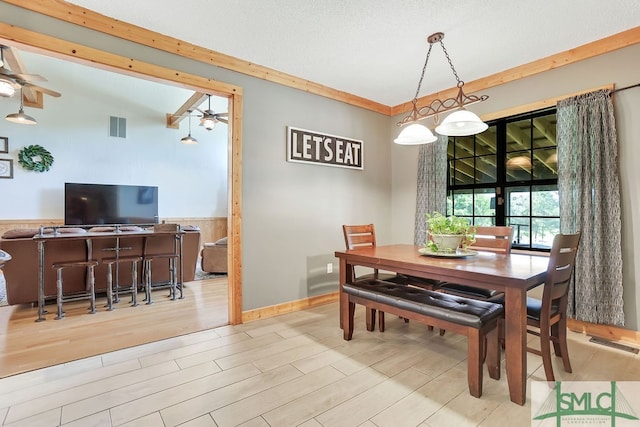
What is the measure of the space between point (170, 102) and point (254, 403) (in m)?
7.00

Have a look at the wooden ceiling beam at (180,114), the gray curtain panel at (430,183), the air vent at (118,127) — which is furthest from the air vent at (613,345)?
the air vent at (118,127)

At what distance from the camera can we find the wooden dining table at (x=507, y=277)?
1681 mm

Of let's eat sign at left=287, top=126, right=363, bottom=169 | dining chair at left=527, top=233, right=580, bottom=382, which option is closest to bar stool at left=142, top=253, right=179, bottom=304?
let's eat sign at left=287, top=126, right=363, bottom=169

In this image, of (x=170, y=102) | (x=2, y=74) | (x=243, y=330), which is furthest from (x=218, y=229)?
(x=243, y=330)

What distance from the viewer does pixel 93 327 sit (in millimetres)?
2898

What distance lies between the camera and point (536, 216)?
3.19m

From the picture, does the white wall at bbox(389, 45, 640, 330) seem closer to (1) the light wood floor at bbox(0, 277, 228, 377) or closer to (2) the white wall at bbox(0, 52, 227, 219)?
(1) the light wood floor at bbox(0, 277, 228, 377)

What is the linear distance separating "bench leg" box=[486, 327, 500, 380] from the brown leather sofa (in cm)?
385

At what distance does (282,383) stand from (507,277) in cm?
149

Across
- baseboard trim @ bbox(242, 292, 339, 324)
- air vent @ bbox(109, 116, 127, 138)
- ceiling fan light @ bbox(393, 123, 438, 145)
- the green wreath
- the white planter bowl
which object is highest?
air vent @ bbox(109, 116, 127, 138)

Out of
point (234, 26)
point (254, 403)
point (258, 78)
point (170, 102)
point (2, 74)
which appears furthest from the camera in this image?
point (170, 102)

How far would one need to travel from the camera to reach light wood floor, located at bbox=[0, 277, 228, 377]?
2338 millimetres

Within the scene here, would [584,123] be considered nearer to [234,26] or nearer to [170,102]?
[234,26]

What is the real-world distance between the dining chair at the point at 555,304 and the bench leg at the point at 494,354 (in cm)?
18
